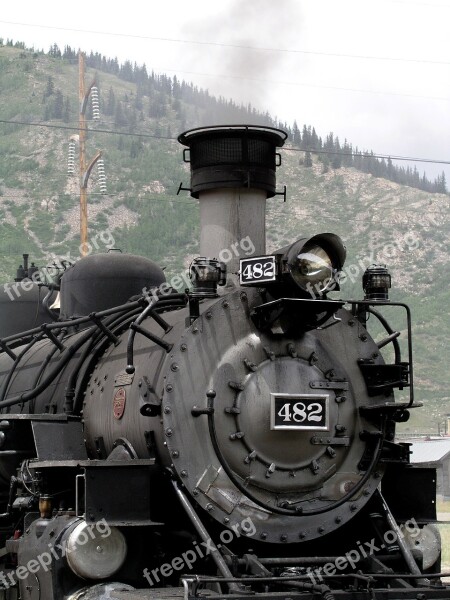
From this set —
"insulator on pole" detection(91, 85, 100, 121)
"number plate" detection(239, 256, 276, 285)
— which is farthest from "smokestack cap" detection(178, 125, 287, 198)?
"insulator on pole" detection(91, 85, 100, 121)

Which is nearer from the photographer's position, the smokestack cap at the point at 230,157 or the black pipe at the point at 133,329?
the black pipe at the point at 133,329

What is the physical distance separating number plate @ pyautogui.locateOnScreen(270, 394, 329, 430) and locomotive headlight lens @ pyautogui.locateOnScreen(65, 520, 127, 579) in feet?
4.20

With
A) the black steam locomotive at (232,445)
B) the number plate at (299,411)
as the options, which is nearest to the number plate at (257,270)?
the black steam locomotive at (232,445)

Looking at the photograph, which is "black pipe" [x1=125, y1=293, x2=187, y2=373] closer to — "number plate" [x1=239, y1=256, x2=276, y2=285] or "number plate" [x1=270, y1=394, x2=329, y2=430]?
"number plate" [x1=239, y1=256, x2=276, y2=285]

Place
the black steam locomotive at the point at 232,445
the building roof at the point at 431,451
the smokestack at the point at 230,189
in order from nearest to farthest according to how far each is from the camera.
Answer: the black steam locomotive at the point at 232,445, the smokestack at the point at 230,189, the building roof at the point at 431,451

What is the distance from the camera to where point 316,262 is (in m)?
7.22

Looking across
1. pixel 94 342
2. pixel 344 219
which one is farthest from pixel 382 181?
pixel 94 342

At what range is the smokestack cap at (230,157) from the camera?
826 cm

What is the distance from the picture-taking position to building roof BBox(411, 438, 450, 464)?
35188mm

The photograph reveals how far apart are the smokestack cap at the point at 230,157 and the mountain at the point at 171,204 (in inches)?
2118

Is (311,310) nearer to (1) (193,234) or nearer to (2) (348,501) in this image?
(2) (348,501)

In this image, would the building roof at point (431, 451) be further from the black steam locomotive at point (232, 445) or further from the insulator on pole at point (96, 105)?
the black steam locomotive at point (232, 445)

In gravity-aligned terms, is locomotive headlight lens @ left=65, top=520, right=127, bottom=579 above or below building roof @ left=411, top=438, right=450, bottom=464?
above

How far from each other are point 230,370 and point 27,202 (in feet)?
297
